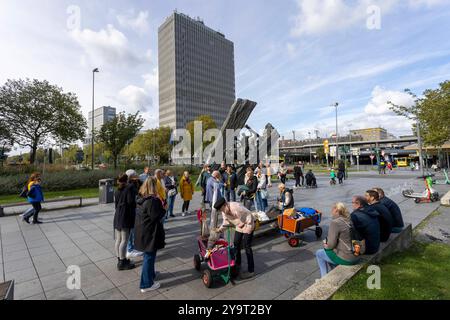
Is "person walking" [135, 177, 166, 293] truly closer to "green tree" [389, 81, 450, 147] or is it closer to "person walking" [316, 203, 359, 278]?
"person walking" [316, 203, 359, 278]

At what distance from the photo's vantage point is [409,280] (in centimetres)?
358

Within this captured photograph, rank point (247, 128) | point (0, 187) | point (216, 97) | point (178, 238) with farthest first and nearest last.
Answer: point (216, 97) → point (0, 187) → point (247, 128) → point (178, 238)

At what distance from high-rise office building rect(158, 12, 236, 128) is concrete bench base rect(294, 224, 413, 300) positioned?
100155 mm

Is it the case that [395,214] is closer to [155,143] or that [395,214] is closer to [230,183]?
[230,183]

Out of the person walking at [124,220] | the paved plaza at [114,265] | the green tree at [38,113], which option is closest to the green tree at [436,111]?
the paved plaza at [114,265]

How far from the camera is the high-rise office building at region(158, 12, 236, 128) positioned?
341ft

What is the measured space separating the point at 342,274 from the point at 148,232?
3.07 metres

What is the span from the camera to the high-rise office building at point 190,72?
4087 inches

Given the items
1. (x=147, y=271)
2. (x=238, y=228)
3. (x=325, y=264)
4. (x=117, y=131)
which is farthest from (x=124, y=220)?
(x=117, y=131)

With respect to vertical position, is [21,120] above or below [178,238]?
above
